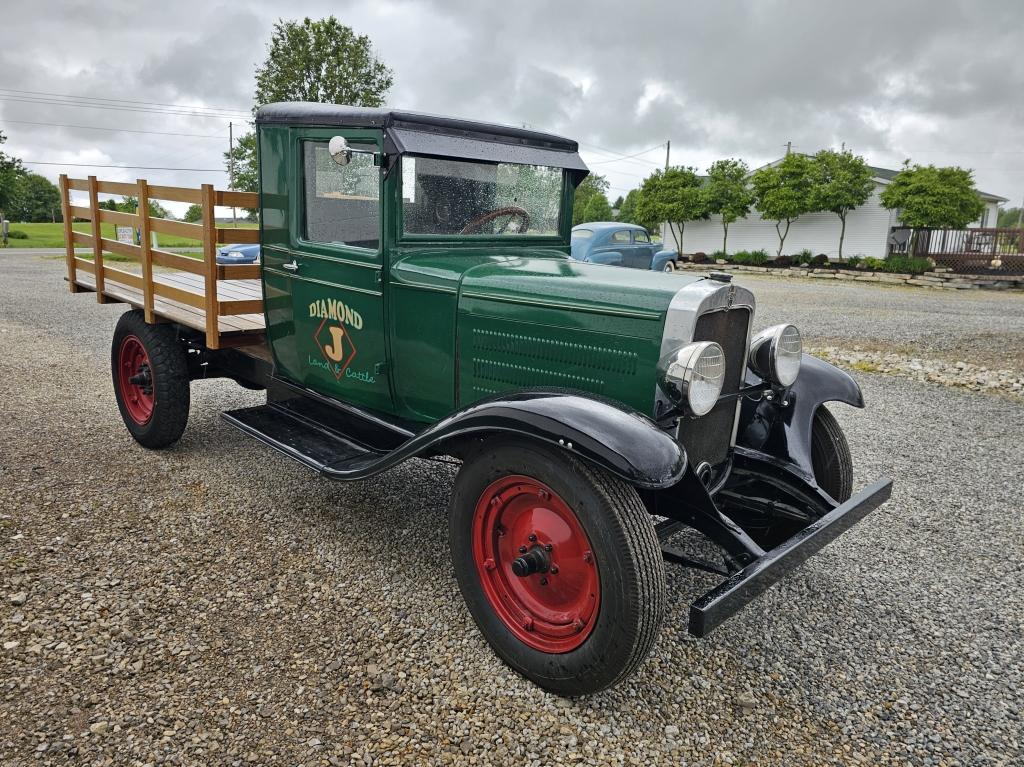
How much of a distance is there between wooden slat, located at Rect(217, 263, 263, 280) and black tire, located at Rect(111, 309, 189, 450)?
2.65ft

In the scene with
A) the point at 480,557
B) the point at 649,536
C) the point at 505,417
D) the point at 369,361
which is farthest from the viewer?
the point at 369,361

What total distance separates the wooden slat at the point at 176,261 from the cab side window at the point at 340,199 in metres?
0.88

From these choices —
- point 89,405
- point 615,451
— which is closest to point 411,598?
point 615,451

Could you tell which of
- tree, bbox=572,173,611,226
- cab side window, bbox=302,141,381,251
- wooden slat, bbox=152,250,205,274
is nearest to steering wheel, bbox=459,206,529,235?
cab side window, bbox=302,141,381,251

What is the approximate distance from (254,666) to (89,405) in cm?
428

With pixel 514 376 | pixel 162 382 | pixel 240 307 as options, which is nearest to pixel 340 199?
pixel 240 307

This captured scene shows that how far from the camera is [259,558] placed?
330cm

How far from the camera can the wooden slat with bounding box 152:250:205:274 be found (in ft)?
13.4

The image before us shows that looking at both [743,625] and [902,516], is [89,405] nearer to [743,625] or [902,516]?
[743,625]

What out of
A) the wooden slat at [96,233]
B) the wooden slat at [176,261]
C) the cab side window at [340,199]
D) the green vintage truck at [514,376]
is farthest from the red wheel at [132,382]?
the cab side window at [340,199]

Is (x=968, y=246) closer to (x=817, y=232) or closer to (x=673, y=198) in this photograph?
(x=817, y=232)

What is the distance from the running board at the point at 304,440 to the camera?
3.29 metres

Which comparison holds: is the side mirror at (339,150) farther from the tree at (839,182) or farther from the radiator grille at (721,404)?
the tree at (839,182)

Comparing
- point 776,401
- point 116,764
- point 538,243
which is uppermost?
point 538,243
